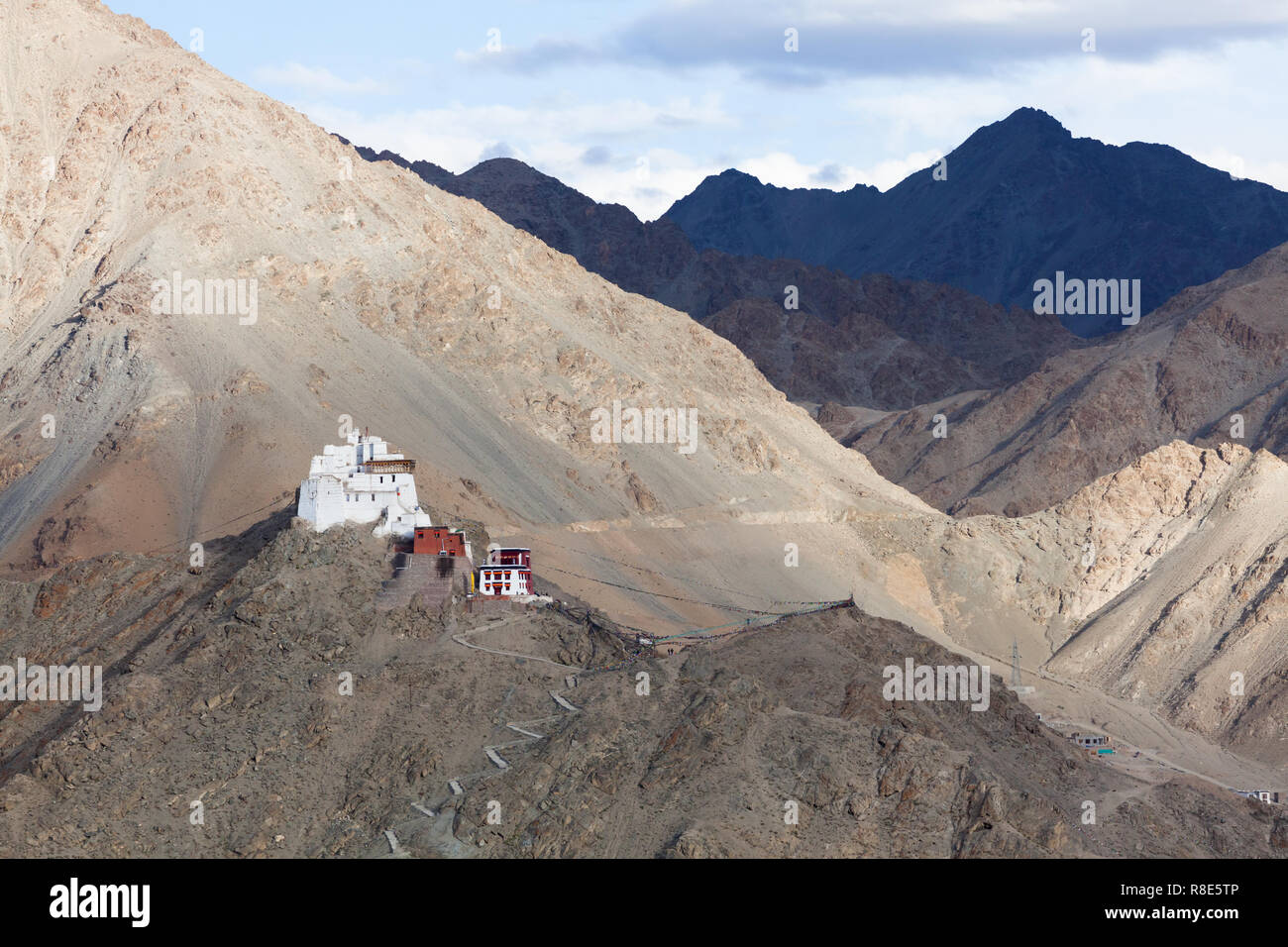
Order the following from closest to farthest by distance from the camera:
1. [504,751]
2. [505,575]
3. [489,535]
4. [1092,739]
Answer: [504,751] → [505,575] → [1092,739] → [489,535]

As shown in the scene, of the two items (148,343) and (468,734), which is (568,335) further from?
(468,734)

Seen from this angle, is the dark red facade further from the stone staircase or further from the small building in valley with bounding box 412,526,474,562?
the stone staircase

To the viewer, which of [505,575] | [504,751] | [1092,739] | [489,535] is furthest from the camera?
[489,535]

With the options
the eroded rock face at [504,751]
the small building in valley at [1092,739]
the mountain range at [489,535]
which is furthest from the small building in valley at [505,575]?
the small building in valley at [1092,739]

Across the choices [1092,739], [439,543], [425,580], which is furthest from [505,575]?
[1092,739]

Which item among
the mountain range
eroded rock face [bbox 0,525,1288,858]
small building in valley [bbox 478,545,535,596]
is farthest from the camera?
small building in valley [bbox 478,545,535,596]

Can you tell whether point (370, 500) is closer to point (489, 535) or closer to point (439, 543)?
point (439, 543)

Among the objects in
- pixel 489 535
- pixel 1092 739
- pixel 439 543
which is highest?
pixel 439 543

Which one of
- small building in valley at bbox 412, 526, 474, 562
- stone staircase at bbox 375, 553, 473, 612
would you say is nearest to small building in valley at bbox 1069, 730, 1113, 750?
small building in valley at bbox 412, 526, 474, 562
